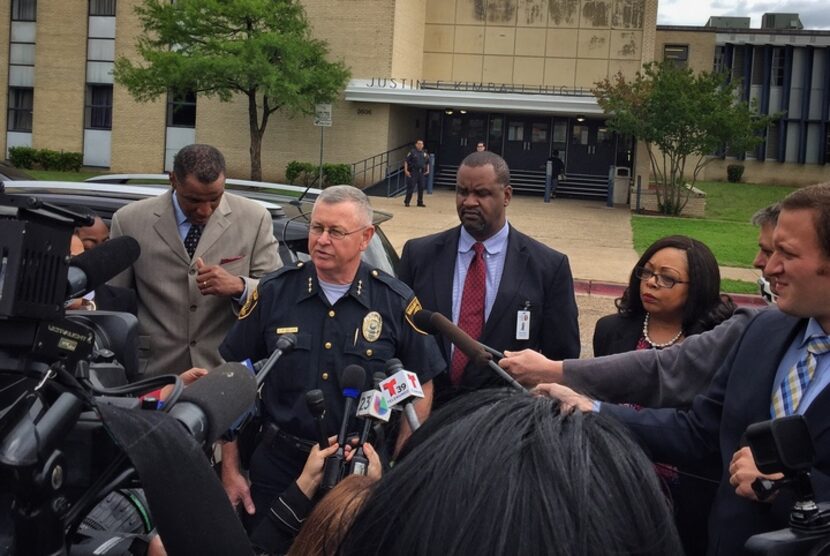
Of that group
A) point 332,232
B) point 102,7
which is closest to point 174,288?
point 332,232

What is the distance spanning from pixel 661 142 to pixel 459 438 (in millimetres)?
30858

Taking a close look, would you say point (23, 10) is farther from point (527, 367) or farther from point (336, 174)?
point (527, 367)

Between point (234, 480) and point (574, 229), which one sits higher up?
point (574, 229)

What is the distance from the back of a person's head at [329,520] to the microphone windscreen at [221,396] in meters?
0.23

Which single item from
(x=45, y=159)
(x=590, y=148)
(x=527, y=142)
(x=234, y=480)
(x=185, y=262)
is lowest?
(x=234, y=480)

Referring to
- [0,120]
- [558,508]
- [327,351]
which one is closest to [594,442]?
[558,508]

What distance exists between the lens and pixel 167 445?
1518mm

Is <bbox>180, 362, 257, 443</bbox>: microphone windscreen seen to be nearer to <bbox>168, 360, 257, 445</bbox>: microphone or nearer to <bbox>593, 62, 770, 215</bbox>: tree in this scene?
<bbox>168, 360, 257, 445</bbox>: microphone

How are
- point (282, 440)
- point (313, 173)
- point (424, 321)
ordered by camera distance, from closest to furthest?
point (424, 321), point (282, 440), point (313, 173)

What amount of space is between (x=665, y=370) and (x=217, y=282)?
2106 mm

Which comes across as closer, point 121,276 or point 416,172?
point 121,276

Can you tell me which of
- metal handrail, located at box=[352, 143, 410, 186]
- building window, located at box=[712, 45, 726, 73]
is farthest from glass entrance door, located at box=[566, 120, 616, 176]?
building window, located at box=[712, 45, 726, 73]

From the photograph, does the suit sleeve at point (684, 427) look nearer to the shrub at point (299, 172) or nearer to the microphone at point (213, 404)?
the microphone at point (213, 404)

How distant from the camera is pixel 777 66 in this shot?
5528cm
